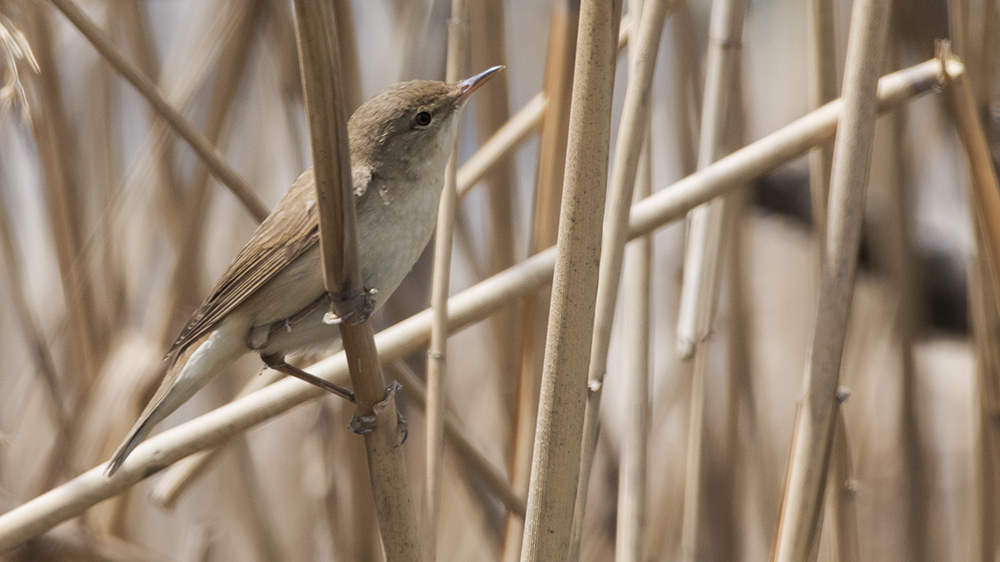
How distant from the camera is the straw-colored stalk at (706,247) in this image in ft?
4.29

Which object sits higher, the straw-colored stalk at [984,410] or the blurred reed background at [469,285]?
the blurred reed background at [469,285]

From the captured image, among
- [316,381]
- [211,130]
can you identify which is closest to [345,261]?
[316,381]

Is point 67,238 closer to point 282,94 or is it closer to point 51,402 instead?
point 51,402

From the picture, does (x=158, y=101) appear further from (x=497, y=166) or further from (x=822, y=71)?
(x=822, y=71)

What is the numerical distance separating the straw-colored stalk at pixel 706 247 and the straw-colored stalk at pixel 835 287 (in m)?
0.40

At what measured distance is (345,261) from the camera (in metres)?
0.78

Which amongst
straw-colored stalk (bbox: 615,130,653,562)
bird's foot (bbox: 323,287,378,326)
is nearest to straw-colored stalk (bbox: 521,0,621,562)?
bird's foot (bbox: 323,287,378,326)

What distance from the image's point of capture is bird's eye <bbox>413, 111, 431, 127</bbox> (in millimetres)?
1336

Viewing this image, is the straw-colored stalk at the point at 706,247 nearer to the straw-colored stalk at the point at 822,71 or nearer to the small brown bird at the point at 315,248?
the straw-colored stalk at the point at 822,71

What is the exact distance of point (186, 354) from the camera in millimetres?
1340

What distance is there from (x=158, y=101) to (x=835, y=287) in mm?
1020

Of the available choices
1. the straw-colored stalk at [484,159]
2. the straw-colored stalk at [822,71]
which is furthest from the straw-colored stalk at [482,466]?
the straw-colored stalk at [822,71]

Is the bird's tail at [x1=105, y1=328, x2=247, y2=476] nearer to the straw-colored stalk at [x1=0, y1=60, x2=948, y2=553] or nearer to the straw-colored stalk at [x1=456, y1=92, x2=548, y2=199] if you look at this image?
the straw-colored stalk at [x1=0, y1=60, x2=948, y2=553]

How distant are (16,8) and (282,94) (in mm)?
535
